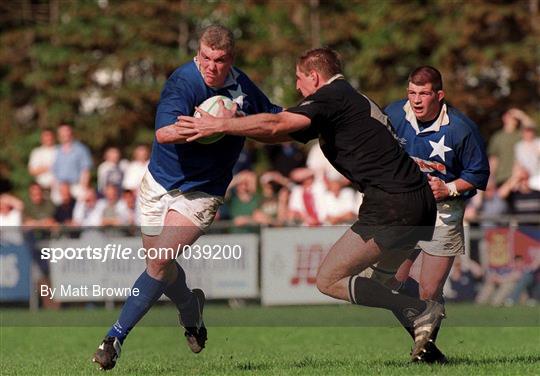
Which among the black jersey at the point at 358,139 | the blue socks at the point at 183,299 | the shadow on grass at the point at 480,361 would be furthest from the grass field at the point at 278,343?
the black jersey at the point at 358,139

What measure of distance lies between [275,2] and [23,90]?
589 cm

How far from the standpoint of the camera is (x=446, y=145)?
10.3m

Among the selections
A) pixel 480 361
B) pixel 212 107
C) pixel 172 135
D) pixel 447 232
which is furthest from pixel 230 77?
pixel 480 361

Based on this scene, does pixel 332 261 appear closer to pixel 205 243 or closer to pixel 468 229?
pixel 205 243

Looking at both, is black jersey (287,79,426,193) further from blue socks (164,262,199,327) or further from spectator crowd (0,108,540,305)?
spectator crowd (0,108,540,305)

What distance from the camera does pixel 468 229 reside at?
17.5 metres

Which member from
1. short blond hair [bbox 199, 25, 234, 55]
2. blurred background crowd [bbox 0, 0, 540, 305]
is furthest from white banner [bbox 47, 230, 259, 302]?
blurred background crowd [bbox 0, 0, 540, 305]

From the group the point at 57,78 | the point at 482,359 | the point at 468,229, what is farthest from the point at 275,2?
the point at 482,359

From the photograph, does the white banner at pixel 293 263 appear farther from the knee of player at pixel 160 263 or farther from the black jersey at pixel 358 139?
the black jersey at pixel 358 139

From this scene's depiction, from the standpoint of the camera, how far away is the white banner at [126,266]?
11914mm

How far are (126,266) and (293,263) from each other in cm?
506

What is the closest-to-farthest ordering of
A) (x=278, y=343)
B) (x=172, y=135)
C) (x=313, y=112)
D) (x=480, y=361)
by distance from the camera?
(x=313, y=112) < (x=172, y=135) < (x=480, y=361) < (x=278, y=343)

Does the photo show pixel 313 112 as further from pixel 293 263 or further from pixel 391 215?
pixel 293 263

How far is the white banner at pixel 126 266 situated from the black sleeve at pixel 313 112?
1.34 meters
